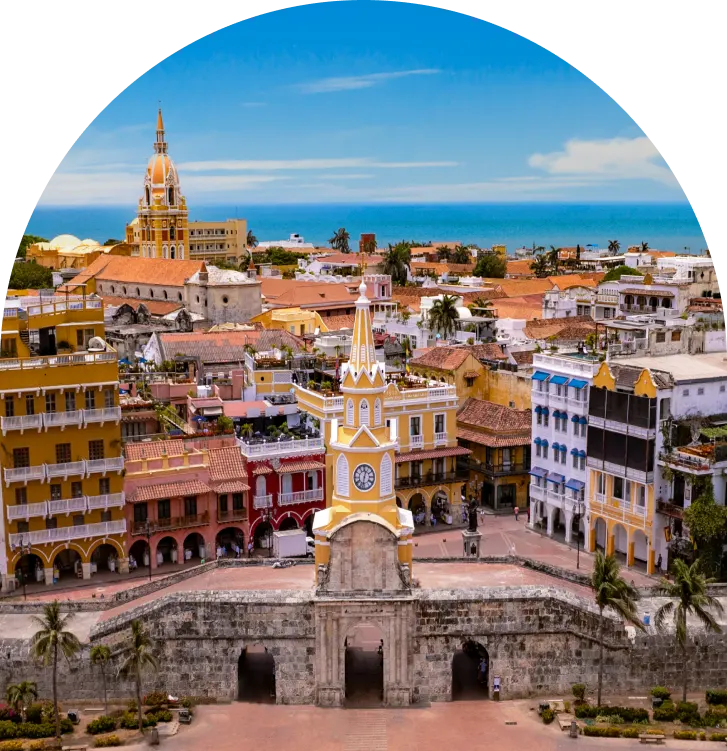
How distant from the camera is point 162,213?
100m

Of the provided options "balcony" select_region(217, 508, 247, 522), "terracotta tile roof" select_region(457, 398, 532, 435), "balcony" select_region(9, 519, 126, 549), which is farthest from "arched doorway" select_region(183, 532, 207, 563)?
"terracotta tile roof" select_region(457, 398, 532, 435)

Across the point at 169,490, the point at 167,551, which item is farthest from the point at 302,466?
the point at 167,551

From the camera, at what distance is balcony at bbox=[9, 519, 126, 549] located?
114 ft

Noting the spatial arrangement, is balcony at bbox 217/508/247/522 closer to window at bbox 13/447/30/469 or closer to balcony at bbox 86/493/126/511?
balcony at bbox 86/493/126/511

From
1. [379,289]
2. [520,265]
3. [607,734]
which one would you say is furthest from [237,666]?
[520,265]

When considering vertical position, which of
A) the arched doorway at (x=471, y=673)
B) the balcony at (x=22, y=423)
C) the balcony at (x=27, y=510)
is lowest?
the arched doorway at (x=471, y=673)

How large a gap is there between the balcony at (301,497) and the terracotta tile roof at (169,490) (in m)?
2.99

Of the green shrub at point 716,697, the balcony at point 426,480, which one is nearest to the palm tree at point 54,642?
the green shrub at point 716,697

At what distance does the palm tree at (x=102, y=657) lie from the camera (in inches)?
1029

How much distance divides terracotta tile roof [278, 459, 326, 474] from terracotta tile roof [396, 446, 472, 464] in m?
4.01

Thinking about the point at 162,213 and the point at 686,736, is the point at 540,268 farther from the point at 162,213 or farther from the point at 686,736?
the point at 686,736

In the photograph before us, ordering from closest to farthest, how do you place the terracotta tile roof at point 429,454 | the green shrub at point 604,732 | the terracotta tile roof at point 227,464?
the green shrub at point 604,732 → the terracotta tile roof at point 227,464 → the terracotta tile roof at point 429,454

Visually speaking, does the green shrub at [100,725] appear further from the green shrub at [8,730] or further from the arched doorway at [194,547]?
the arched doorway at [194,547]

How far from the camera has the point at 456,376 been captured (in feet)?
160
